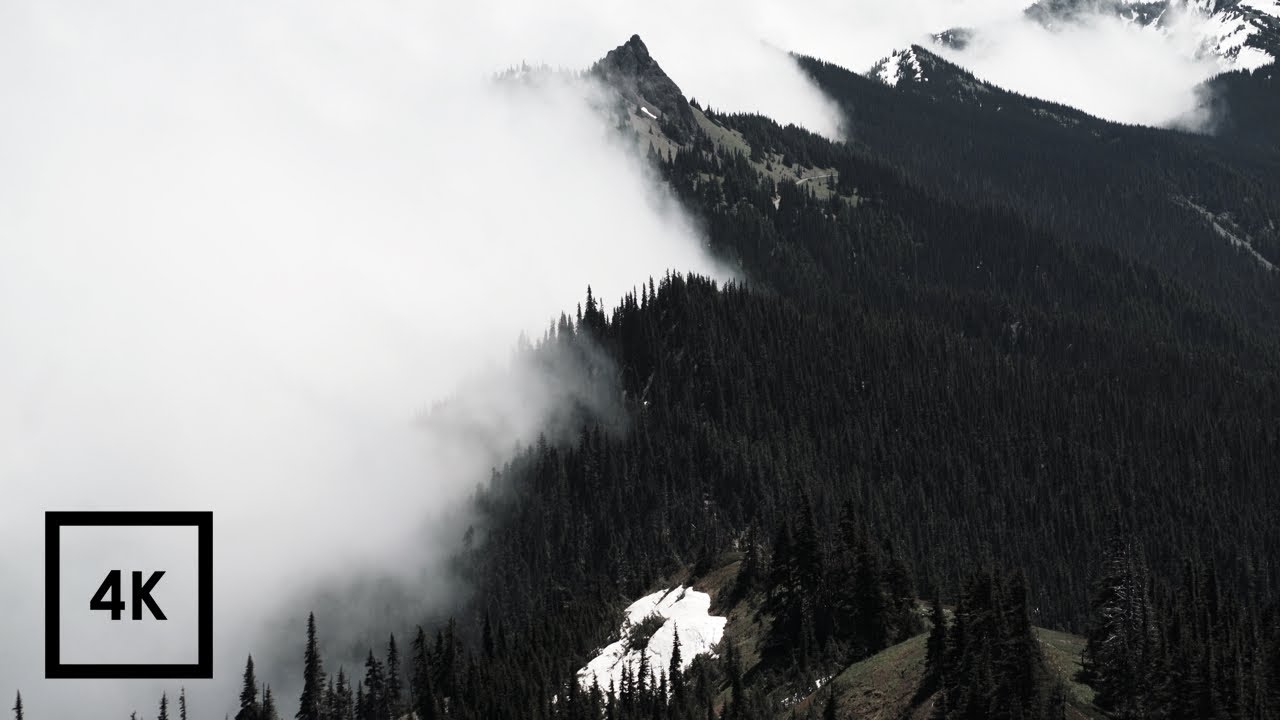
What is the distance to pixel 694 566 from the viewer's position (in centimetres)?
18175

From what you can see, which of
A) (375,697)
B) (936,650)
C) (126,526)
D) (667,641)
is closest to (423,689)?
(375,697)

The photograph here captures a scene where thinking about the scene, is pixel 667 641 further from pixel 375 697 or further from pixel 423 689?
pixel 375 697

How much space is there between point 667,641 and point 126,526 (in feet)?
424

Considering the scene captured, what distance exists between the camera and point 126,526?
26.4 m

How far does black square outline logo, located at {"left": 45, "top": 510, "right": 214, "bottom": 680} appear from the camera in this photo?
24750 mm

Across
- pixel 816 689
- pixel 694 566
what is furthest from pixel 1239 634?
pixel 694 566

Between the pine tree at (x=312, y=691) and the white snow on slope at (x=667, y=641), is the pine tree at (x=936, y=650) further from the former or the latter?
the pine tree at (x=312, y=691)

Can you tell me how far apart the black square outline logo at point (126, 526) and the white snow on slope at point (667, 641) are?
117247mm

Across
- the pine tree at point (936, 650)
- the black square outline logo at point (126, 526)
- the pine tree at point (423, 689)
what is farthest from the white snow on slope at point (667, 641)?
the black square outline logo at point (126, 526)

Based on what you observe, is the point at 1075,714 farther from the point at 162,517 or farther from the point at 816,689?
the point at 162,517

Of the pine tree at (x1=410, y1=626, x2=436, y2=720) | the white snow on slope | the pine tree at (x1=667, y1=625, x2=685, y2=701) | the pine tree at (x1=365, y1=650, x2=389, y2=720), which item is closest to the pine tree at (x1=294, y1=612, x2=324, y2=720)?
the pine tree at (x1=365, y1=650, x2=389, y2=720)

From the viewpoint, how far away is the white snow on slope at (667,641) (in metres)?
147

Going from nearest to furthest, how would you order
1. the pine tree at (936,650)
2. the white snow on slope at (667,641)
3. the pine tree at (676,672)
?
the pine tree at (936,650), the pine tree at (676,672), the white snow on slope at (667,641)

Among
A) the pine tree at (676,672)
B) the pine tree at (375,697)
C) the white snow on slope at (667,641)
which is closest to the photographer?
the pine tree at (676,672)
